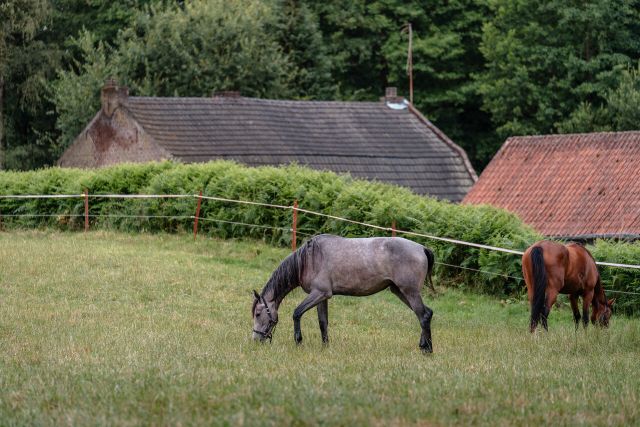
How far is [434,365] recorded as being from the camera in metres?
13.4

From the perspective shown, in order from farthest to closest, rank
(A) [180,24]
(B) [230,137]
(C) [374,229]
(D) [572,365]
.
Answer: (A) [180,24]
(B) [230,137]
(C) [374,229]
(D) [572,365]

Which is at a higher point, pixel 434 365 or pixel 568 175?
pixel 434 365

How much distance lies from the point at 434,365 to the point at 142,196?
18.7m

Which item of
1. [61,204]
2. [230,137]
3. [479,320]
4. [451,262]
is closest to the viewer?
[479,320]

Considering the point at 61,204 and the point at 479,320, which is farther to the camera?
the point at 61,204

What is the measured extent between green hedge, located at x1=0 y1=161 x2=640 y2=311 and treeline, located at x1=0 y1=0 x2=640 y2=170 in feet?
56.5

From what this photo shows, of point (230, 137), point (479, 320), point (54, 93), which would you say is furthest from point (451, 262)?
point (54, 93)

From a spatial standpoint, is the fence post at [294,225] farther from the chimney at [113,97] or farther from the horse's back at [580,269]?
the chimney at [113,97]

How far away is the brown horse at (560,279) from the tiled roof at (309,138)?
959 inches

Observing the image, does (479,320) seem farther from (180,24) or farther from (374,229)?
(180,24)

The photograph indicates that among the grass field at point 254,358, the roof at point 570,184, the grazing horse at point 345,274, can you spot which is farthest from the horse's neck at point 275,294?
the roof at point 570,184

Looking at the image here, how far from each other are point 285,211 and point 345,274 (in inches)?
503

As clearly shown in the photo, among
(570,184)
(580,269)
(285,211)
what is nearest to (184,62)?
(570,184)

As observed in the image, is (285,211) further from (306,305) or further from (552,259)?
(306,305)
